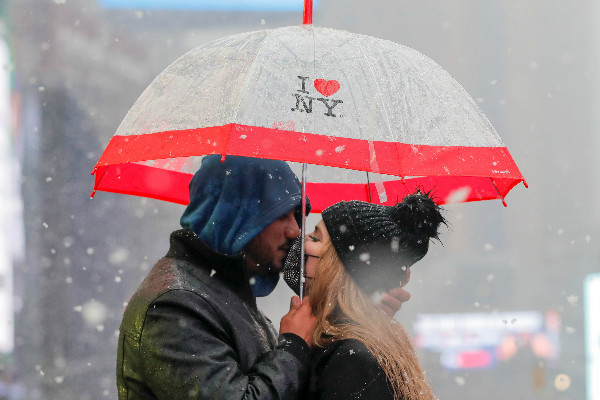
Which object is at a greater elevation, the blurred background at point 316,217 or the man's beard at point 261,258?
the man's beard at point 261,258

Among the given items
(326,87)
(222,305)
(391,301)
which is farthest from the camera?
(391,301)

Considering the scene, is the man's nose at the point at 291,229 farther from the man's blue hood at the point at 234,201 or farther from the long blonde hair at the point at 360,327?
the long blonde hair at the point at 360,327

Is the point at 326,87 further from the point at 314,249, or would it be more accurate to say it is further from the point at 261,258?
the point at 261,258

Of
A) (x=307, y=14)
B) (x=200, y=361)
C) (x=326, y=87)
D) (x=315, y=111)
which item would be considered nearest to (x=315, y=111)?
(x=315, y=111)

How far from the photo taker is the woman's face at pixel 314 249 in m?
2.61

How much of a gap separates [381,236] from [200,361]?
81 cm

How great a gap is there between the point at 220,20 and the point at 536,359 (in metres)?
8.98

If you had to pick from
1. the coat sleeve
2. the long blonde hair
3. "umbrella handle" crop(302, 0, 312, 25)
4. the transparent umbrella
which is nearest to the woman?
the long blonde hair

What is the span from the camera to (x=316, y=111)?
2.22 meters

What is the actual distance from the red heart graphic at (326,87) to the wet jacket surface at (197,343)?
2.20ft

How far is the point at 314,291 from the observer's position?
255 cm

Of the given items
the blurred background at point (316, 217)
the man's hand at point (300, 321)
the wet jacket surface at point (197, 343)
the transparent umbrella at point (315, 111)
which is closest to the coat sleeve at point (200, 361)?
the wet jacket surface at point (197, 343)

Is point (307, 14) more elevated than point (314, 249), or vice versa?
point (307, 14)

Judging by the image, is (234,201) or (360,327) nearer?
(360,327)
